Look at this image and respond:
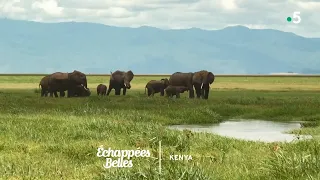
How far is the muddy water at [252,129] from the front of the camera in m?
23.2

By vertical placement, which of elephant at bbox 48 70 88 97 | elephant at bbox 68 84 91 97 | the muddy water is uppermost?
elephant at bbox 48 70 88 97

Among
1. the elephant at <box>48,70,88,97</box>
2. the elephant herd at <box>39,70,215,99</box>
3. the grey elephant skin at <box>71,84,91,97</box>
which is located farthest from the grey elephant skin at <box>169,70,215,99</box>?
the elephant at <box>48,70,88,97</box>

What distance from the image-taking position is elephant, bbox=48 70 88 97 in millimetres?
51750

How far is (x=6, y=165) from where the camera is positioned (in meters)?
13.0

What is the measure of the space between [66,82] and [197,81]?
36.4ft

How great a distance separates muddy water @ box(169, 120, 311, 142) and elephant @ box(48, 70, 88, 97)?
75.6ft

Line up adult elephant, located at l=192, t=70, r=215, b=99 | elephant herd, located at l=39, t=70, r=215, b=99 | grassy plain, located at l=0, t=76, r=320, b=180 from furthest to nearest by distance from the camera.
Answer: elephant herd, located at l=39, t=70, r=215, b=99 < adult elephant, located at l=192, t=70, r=215, b=99 < grassy plain, located at l=0, t=76, r=320, b=180

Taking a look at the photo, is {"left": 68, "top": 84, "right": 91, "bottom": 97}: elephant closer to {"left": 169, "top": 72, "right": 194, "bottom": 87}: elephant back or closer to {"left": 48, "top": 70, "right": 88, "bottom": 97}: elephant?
{"left": 48, "top": 70, "right": 88, "bottom": 97}: elephant

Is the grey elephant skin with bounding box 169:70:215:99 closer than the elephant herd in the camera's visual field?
Yes

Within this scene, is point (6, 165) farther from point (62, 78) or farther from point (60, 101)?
point (62, 78)

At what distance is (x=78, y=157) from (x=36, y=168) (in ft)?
8.41

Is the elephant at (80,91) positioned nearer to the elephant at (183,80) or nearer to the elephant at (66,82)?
the elephant at (66,82)

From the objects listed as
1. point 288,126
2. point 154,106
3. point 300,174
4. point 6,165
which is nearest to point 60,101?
point 154,106

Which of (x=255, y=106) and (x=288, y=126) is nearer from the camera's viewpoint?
(x=288, y=126)
